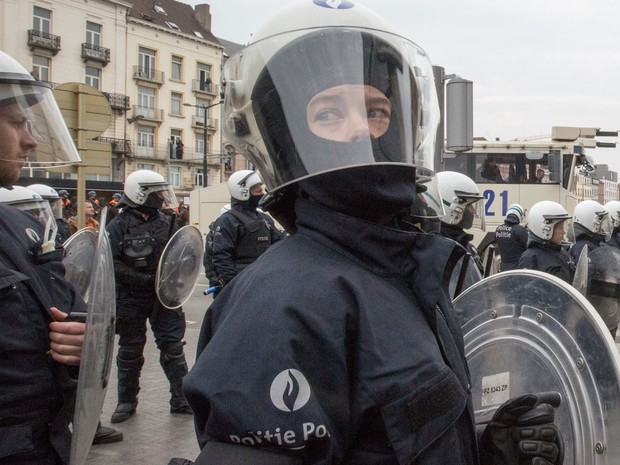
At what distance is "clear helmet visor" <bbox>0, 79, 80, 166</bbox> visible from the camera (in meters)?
1.95

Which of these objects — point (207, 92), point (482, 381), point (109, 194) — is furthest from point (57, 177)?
point (482, 381)

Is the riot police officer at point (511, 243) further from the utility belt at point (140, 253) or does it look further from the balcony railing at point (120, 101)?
the balcony railing at point (120, 101)

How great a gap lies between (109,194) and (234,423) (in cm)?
4343

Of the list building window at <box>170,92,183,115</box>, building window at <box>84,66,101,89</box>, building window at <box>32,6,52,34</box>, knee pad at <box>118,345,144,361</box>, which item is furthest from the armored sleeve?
building window at <box>170,92,183,115</box>

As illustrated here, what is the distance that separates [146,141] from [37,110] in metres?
50.4

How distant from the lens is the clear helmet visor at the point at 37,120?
1.95 m

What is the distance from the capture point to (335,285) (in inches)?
48.4

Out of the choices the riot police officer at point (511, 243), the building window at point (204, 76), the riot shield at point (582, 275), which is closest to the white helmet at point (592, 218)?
the riot shield at point (582, 275)

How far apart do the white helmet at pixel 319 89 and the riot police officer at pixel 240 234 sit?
474cm

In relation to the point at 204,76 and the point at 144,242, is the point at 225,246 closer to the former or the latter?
the point at 144,242

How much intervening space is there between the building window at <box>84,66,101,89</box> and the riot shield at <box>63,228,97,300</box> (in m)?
43.4

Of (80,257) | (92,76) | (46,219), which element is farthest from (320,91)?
(92,76)

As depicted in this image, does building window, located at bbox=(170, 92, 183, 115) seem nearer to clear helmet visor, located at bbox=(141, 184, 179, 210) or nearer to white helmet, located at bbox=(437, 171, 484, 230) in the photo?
clear helmet visor, located at bbox=(141, 184, 179, 210)

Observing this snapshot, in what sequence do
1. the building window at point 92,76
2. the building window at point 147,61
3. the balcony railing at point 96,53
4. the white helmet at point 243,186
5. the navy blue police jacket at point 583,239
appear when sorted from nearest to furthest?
the navy blue police jacket at point 583,239 → the white helmet at point 243,186 → the balcony railing at point 96,53 → the building window at point 92,76 → the building window at point 147,61
